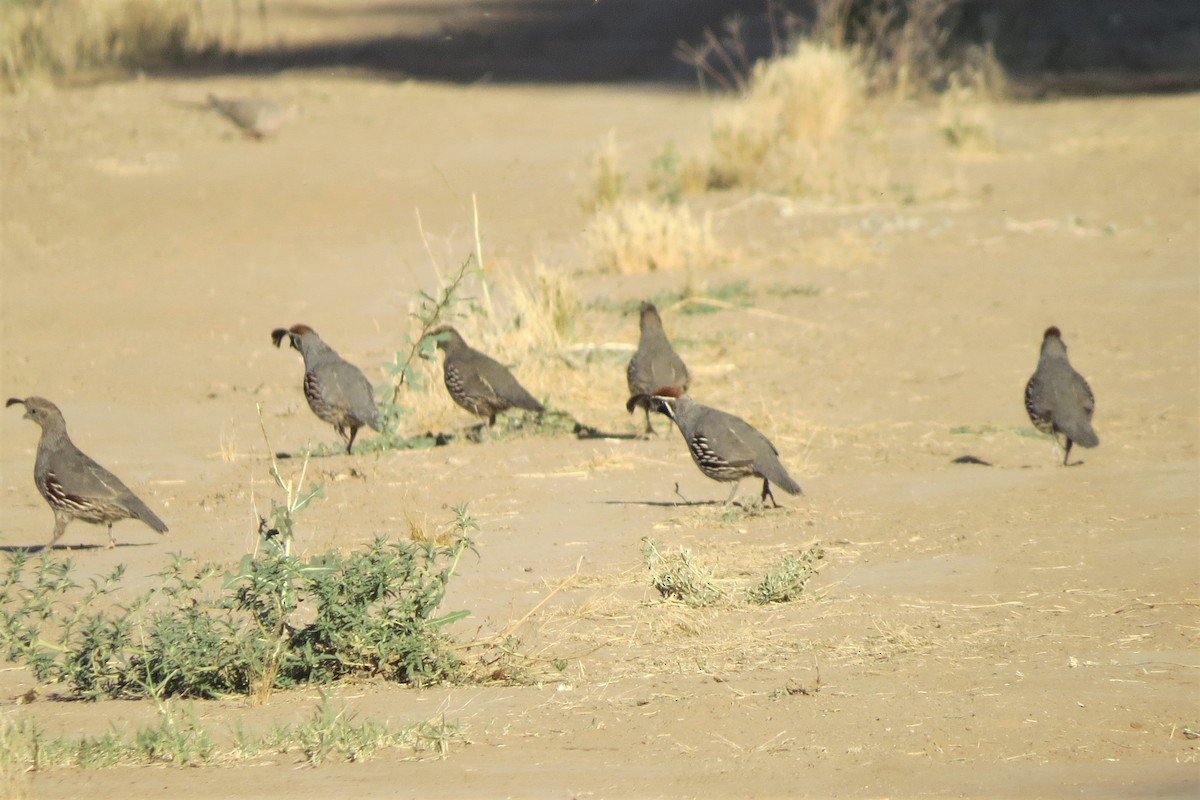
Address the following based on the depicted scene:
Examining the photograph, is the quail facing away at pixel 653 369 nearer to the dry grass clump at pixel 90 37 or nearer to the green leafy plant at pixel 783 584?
the green leafy plant at pixel 783 584

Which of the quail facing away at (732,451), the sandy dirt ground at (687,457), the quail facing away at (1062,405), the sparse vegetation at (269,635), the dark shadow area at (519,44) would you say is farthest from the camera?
the dark shadow area at (519,44)

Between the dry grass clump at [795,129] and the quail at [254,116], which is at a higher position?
the dry grass clump at [795,129]

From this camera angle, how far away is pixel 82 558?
8.83 m

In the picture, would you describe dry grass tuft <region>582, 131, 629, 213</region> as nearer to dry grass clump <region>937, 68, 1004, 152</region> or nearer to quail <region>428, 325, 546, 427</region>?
dry grass clump <region>937, 68, 1004, 152</region>

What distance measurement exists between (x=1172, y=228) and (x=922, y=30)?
10973 mm

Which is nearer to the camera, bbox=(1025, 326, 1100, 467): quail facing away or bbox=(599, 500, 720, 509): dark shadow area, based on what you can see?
bbox=(599, 500, 720, 509): dark shadow area

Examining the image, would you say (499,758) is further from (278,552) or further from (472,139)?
(472,139)

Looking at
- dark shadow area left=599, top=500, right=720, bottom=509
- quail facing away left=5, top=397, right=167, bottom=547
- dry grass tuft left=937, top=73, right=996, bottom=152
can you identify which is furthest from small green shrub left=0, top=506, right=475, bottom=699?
dry grass tuft left=937, top=73, right=996, bottom=152

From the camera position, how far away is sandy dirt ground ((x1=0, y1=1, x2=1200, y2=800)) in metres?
5.69

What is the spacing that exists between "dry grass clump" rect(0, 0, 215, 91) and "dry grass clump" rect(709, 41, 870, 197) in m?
12.1

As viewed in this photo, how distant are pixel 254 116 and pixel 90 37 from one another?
734 cm

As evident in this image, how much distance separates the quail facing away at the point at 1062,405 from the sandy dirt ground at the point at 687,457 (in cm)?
25

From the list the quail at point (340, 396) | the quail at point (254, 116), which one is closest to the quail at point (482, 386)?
the quail at point (340, 396)

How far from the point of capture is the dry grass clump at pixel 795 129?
841 inches
